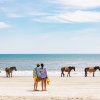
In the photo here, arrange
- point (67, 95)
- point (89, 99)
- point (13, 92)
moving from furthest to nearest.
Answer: point (13, 92), point (67, 95), point (89, 99)

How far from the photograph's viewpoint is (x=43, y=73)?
22469 mm

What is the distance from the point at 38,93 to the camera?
70.2 feet

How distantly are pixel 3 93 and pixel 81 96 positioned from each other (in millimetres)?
4654

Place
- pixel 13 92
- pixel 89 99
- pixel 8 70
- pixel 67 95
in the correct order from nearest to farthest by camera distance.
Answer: pixel 89 99, pixel 67 95, pixel 13 92, pixel 8 70

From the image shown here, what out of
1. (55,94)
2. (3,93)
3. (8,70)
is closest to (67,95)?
(55,94)

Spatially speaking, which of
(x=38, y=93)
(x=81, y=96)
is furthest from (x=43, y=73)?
(x=81, y=96)

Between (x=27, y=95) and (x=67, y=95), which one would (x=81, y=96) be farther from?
(x=27, y=95)

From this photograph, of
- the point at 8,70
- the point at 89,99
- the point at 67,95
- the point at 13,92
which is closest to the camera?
the point at 89,99

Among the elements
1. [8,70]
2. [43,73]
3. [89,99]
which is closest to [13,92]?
[43,73]

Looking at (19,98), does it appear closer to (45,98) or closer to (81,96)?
(45,98)

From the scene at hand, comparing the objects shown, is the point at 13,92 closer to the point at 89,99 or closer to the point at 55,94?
the point at 55,94

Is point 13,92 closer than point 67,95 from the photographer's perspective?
No

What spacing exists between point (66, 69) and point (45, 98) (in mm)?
23910

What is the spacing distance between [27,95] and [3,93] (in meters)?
1.73
